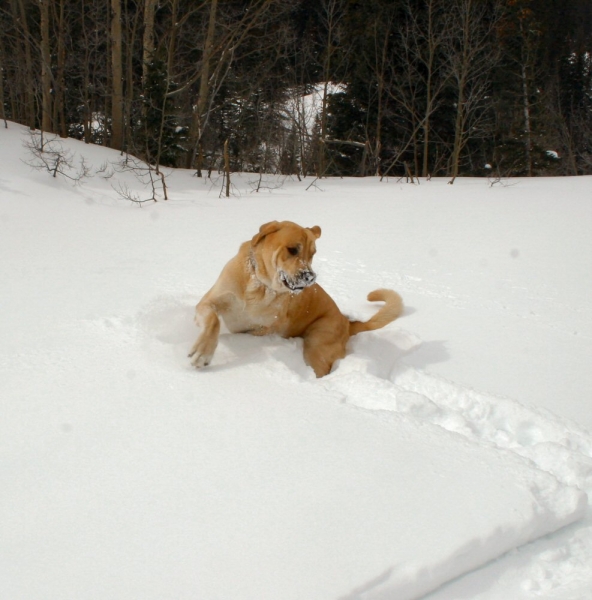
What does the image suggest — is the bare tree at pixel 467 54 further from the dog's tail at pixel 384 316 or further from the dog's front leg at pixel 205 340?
the dog's front leg at pixel 205 340

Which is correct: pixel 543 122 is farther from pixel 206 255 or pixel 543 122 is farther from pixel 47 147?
pixel 206 255

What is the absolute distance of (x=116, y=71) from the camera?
1458 centimetres

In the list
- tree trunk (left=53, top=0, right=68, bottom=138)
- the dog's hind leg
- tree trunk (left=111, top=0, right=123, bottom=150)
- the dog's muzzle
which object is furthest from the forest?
the dog's muzzle

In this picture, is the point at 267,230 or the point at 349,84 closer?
the point at 267,230

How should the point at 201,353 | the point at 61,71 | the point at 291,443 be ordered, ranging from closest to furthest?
the point at 291,443
the point at 201,353
the point at 61,71

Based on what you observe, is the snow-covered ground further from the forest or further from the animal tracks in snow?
the forest

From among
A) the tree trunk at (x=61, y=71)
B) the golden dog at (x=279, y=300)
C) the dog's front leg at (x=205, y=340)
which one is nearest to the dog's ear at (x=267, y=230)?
the golden dog at (x=279, y=300)

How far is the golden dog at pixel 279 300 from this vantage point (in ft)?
10.7

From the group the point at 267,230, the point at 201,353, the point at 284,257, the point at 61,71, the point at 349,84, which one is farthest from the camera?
the point at 349,84

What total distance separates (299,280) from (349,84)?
813 inches

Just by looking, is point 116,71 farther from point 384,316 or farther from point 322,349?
point 322,349

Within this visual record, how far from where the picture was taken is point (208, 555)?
167 centimetres

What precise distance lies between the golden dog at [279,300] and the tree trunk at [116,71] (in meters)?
12.3

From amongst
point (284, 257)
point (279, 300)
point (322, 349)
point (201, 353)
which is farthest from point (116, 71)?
point (201, 353)
